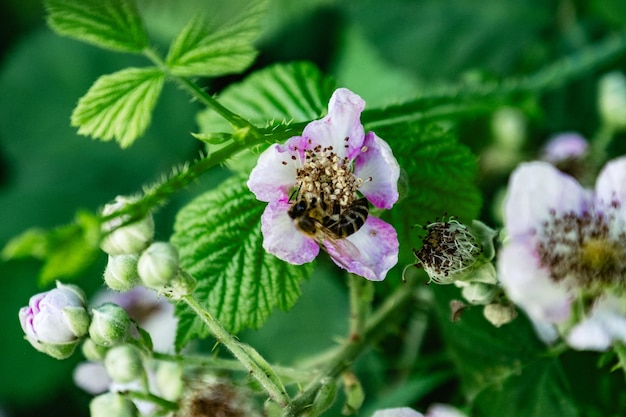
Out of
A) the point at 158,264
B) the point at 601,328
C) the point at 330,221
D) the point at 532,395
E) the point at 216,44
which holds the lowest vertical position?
the point at 532,395

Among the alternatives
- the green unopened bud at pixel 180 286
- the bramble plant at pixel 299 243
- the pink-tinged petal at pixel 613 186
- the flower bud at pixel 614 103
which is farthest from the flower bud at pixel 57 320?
the flower bud at pixel 614 103

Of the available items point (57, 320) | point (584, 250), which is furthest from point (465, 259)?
point (57, 320)

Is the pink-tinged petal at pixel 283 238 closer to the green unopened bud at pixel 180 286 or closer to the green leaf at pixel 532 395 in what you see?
the green unopened bud at pixel 180 286

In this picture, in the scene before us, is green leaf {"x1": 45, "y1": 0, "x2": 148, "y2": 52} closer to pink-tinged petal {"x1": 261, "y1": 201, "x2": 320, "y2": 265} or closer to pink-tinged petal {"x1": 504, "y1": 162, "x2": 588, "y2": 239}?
pink-tinged petal {"x1": 261, "y1": 201, "x2": 320, "y2": 265}

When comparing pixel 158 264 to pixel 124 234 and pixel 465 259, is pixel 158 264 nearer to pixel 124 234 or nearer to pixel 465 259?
pixel 124 234

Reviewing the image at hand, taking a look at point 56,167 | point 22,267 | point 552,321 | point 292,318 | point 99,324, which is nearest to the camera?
point 552,321

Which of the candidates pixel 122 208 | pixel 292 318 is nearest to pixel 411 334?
pixel 292 318

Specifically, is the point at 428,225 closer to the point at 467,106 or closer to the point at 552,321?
the point at 552,321
